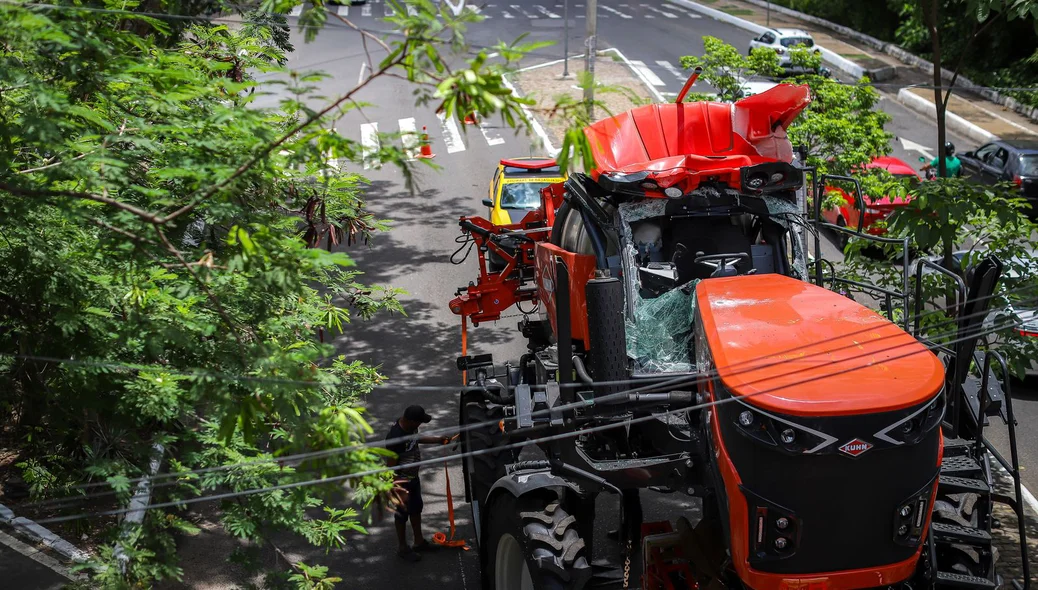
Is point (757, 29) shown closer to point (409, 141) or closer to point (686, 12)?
point (686, 12)

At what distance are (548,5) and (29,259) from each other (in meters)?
42.2

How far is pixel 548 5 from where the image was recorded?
45594 mm

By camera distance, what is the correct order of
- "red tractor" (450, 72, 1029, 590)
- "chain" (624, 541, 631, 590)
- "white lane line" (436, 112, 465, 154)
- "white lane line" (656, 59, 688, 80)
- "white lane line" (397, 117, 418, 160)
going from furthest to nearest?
"white lane line" (656, 59, 688, 80) < "white lane line" (436, 112, 465, 154) < "chain" (624, 541, 631, 590) < "red tractor" (450, 72, 1029, 590) < "white lane line" (397, 117, 418, 160)

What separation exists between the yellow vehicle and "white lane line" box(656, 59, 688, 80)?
14.0 meters

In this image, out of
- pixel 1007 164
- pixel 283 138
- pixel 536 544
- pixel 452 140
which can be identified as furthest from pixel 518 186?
pixel 283 138

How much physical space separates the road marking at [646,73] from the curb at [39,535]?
80.3 ft

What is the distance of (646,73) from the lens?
30922 mm

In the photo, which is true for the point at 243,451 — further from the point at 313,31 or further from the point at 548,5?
the point at 548,5

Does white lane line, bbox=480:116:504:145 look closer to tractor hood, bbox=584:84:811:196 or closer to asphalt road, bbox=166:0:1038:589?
asphalt road, bbox=166:0:1038:589

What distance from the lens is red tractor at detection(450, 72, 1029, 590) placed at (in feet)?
16.8

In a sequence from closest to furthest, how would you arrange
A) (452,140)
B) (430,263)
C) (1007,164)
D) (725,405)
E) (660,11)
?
(725,405) → (430,263) → (1007,164) → (452,140) → (660,11)

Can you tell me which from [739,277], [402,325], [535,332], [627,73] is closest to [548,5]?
[627,73]

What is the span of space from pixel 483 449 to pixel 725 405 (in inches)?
126

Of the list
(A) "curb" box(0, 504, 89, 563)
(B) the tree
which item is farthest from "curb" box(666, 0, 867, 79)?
(A) "curb" box(0, 504, 89, 563)
